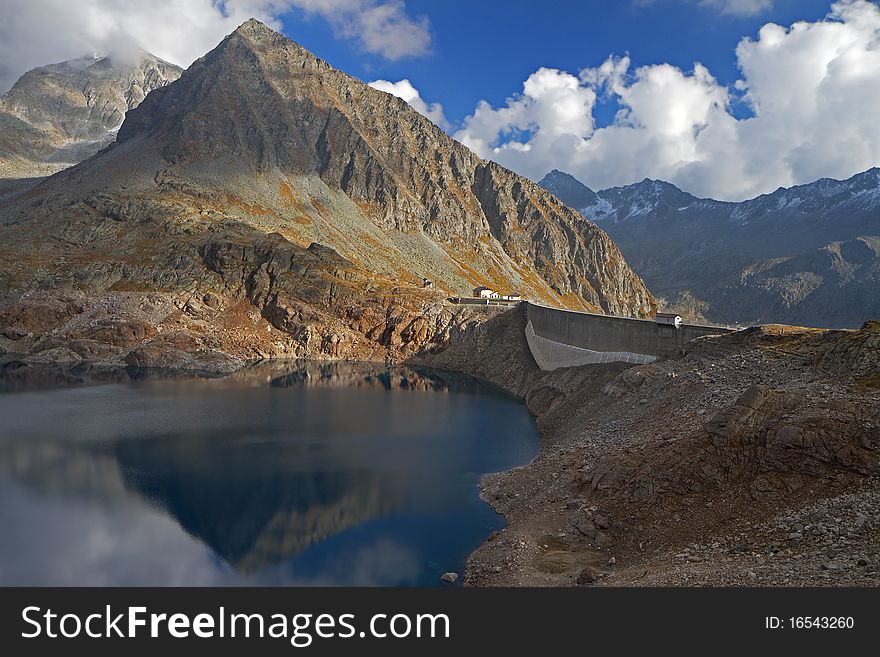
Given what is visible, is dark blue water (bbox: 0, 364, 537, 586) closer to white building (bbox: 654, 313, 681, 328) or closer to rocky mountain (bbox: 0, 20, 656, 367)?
white building (bbox: 654, 313, 681, 328)

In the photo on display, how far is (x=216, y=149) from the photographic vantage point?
154750 millimetres

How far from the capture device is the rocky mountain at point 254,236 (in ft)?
322

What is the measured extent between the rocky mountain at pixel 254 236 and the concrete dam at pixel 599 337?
69.1 feet

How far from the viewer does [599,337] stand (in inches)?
2699

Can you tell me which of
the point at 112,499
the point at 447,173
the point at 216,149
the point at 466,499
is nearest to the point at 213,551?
the point at 112,499

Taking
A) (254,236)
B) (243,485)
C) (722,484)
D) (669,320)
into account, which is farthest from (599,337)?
(254,236)

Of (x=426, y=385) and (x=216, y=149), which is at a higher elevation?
(x=216, y=149)

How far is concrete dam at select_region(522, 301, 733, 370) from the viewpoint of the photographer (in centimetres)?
5474

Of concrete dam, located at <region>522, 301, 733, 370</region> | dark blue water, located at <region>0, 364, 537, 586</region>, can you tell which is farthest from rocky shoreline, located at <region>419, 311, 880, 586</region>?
concrete dam, located at <region>522, 301, 733, 370</region>

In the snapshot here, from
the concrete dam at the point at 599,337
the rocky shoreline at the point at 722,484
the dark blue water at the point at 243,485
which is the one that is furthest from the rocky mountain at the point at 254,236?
the rocky shoreline at the point at 722,484

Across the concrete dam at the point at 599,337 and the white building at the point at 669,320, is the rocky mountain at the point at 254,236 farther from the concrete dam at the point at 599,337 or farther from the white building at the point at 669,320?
the white building at the point at 669,320

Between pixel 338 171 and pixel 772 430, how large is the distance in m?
163

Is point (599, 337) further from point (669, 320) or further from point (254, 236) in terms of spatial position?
point (254, 236)
